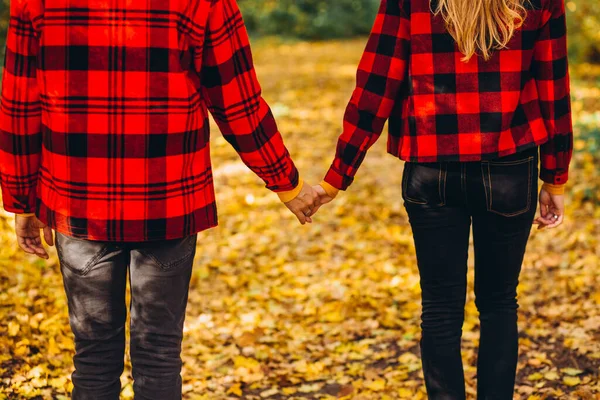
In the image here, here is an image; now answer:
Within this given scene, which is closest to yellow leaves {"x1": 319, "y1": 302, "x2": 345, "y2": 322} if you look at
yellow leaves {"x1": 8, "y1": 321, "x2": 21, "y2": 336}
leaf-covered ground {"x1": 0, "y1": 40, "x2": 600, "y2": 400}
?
leaf-covered ground {"x1": 0, "y1": 40, "x2": 600, "y2": 400}

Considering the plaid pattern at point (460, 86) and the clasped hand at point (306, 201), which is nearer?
the plaid pattern at point (460, 86)

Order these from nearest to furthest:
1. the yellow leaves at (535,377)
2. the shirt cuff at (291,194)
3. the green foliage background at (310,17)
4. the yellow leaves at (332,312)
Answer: the shirt cuff at (291,194) → the yellow leaves at (535,377) → the yellow leaves at (332,312) → the green foliage background at (310,17)

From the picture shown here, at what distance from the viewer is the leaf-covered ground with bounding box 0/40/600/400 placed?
390 centimetres

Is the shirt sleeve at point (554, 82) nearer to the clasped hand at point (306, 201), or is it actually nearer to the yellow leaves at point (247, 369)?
the clasped hand at point (306, 201)

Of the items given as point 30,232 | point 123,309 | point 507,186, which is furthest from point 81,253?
point 507,186

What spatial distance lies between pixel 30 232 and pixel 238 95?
877mm

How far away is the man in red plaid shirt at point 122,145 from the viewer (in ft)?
7.15

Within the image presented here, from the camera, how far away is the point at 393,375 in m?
4.02

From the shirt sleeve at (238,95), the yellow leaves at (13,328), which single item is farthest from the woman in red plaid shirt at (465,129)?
the yellow leaves at (13,328)

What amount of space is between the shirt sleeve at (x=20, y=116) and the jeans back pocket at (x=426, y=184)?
128 cm

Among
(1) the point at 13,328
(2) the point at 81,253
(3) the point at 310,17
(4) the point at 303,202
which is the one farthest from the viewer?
(3) the point at 310,17

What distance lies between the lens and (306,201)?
111 inches

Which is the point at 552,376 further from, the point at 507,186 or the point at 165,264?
the point at 165,264

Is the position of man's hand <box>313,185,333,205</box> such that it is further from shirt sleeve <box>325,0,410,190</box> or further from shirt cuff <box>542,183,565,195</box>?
shirt cuff <box>542,183,565,195</box>
